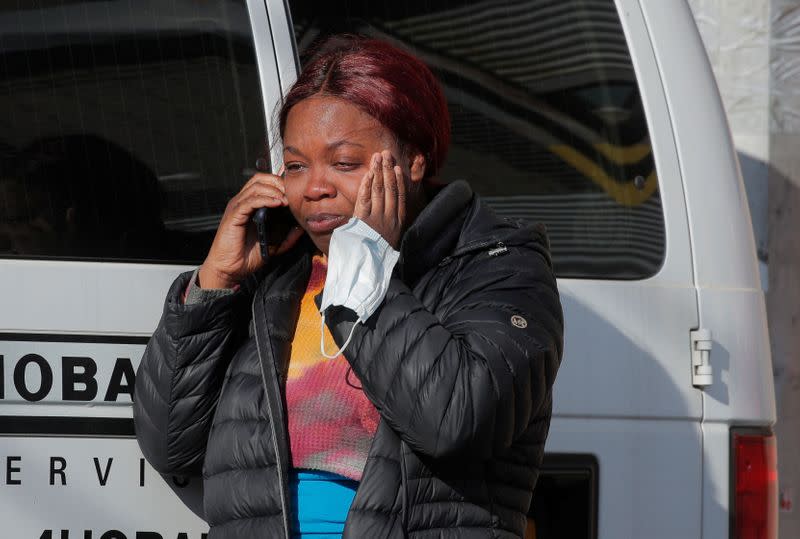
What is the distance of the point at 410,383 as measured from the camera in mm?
1791

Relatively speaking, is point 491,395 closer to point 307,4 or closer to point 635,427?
point 635,427

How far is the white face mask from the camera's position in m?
1.84

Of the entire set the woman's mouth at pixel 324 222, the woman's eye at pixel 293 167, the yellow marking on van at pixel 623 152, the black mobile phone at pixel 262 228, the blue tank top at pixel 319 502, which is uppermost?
the yellow marking on van at pixel 623 152

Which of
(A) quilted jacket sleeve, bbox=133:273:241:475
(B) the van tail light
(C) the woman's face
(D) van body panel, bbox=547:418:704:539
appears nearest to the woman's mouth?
(C) the woman's face

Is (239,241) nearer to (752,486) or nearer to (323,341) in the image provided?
(323,341)

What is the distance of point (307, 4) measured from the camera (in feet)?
8.36

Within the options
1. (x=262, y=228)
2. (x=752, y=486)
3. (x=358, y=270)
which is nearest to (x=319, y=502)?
(x=358, y=270)

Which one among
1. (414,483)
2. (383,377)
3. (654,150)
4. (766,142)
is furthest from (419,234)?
(766,142)

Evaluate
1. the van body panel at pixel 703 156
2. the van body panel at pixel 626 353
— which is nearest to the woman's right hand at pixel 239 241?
the van body panel at pixel 626 353

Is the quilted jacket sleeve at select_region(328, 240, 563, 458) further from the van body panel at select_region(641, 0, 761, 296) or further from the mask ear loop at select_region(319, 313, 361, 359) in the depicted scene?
the van body panel at select_region(641, 0, 761, 296)

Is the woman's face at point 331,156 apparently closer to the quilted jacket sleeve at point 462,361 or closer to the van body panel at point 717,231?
the quilted jacket sleeve at point 462,361

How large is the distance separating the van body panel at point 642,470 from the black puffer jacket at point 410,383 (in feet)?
1.83

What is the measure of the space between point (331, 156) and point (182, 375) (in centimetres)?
48

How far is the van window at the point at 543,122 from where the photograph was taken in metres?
2.63
